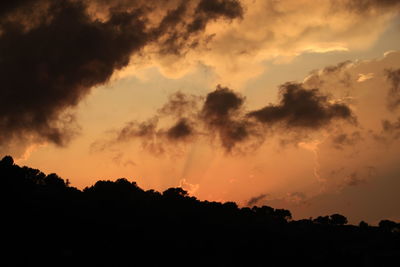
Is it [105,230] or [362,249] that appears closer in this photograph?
[105,230]

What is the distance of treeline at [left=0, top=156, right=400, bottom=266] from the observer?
9506 cm

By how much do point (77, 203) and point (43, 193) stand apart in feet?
46.6

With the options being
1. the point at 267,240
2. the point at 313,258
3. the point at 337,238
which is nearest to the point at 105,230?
the point at 267,240

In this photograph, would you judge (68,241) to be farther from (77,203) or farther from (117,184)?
(117,184)

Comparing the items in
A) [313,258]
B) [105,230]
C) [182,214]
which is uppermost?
[182,214]

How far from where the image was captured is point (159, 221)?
132625 millimetres

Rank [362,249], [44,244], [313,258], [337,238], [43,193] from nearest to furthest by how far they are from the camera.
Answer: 1. [44,244]
2. [313,258]
3. [43,193]
4. [362,249]
5. [337,238]

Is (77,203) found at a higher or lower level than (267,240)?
higher

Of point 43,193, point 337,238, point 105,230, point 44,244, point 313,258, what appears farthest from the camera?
point 337,238

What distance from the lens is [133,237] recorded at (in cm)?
11300

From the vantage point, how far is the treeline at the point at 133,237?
312 ft

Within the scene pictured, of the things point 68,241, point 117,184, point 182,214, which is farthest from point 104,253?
point 117,184

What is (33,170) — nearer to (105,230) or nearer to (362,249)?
(105,230)

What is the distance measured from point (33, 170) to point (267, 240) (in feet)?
364
